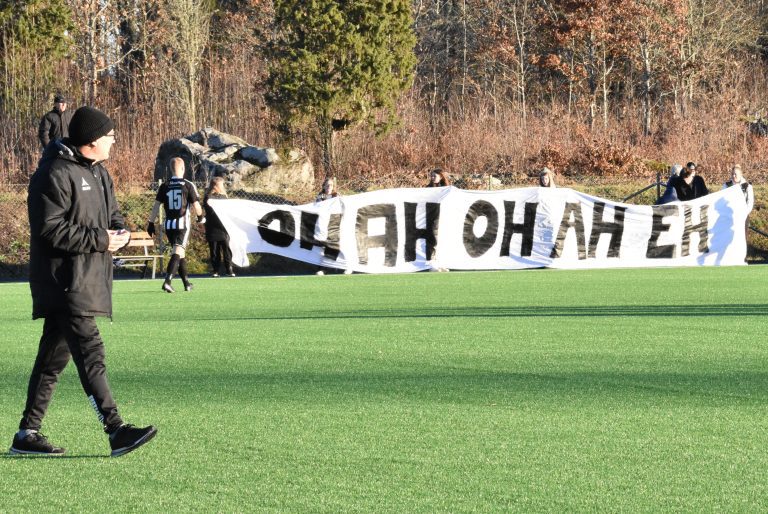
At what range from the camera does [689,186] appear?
2931 centimetres

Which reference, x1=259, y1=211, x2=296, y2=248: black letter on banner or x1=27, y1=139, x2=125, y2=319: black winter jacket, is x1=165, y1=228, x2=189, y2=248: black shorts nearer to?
x1=259, y1=211, x2=296, y2=248: black letter on banner

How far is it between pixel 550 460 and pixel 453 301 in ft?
38.1

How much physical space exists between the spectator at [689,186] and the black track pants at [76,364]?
2369 centimetres

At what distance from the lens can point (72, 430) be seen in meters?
7.67

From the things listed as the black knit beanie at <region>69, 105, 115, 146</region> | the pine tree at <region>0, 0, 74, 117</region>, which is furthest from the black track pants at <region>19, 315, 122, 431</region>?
Result: the pine tree at <region>0, 0, 74, 117</region>

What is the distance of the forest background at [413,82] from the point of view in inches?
1542

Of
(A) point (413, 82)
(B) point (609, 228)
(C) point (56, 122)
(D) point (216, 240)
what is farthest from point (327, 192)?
(A) point (413, 82)

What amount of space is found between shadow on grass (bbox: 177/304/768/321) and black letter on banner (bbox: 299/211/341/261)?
33.9 ft

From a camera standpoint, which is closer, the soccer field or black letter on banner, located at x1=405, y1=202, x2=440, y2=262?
the soccer field

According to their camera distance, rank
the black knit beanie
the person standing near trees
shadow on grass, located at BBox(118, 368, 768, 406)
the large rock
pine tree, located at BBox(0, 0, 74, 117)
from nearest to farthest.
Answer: the black knit beanie
shadow on grass, located at BBox(118, 368, 768, 406)
the person standing near trees
the large rock
pine tree, located at BBox(0, 0, 74, 117)

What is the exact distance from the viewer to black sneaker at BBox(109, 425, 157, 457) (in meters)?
6.68

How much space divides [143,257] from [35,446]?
19894 mm

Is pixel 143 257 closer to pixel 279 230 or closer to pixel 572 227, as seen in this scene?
pixel 279 230

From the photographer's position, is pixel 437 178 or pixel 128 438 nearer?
pixel 128 438
